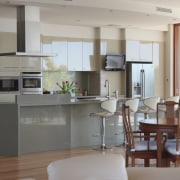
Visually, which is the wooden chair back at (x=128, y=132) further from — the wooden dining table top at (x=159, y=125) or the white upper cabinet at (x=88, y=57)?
the white upper cabinet at (x=88, y=57)

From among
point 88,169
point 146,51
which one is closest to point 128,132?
point 88,169

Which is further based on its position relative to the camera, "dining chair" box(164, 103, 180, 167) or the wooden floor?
the wooden floor

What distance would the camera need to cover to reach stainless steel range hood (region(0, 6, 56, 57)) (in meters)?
8.55

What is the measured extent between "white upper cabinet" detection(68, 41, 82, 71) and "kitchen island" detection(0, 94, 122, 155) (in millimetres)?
2693

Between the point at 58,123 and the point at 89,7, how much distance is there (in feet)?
7.68

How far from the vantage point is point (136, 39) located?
12312mm

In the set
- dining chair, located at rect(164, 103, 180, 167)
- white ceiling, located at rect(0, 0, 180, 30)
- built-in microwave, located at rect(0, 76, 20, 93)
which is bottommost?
dining chair, located at rect(164, 103, 180, 167)

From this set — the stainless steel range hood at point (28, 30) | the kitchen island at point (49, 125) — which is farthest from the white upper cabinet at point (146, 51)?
the stainless steel range hood at point (28, 30)

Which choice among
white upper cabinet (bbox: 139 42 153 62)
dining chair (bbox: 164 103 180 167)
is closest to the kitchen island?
dining chair (bbox: 164 103 180 167)

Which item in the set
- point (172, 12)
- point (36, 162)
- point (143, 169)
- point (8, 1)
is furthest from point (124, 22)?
point (143, 169)

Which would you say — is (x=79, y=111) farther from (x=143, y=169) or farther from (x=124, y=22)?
(x=143, y=169)

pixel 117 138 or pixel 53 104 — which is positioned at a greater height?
pixel 53 104

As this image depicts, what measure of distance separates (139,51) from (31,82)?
3634mm

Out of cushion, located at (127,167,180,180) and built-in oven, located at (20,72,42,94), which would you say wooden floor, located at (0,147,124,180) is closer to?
built-in oven, located at (20,72,42,94)
